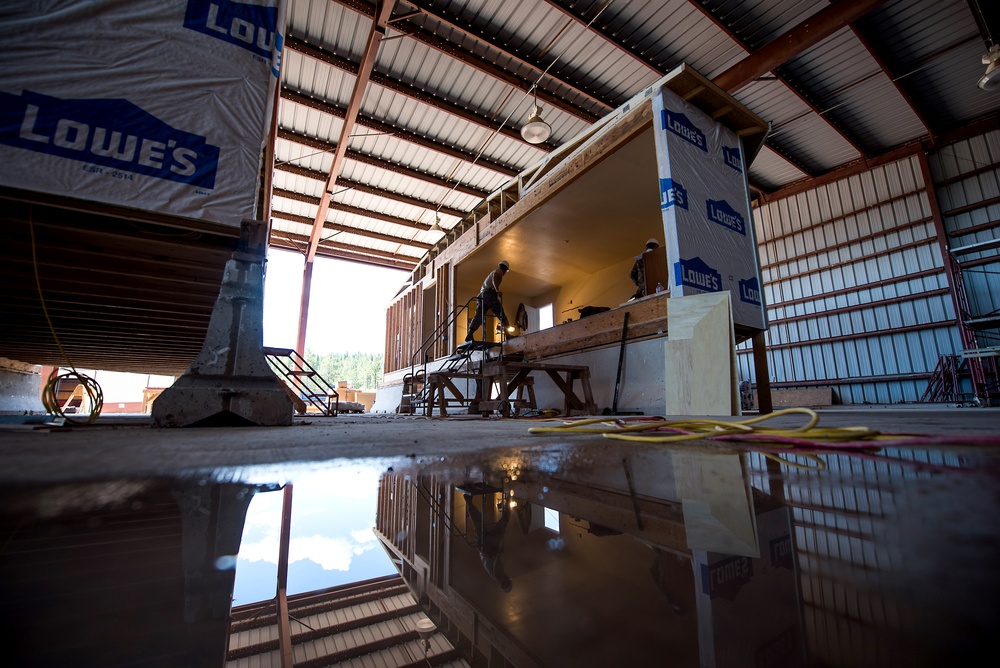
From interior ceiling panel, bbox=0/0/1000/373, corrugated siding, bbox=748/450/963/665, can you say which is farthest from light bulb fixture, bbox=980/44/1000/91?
corrugated siding, bbox=748/450/963/665

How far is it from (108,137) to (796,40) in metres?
10.7

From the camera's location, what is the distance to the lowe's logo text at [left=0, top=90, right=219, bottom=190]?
2789 millimetres

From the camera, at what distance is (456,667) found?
0.44 meters

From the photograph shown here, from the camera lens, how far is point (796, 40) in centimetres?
805

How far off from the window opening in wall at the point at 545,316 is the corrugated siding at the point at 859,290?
5.98 metres

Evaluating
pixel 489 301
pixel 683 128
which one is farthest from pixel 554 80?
pixel 489 301

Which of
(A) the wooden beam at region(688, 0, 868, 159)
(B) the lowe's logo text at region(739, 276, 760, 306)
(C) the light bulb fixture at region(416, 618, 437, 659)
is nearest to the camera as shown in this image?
(C) the light bulb fixture at region(416, 618, 437, 659)

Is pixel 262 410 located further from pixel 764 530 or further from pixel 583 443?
pixel 764 530

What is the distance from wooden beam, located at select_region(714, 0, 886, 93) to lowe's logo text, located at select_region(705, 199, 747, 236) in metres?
4.05

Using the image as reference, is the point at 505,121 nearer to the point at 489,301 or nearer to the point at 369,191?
the point at 369,191

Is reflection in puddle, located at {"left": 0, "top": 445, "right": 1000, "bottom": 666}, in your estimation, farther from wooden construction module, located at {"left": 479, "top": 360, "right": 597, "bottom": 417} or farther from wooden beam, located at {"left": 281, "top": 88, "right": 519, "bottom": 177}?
wooden beam, located at {"left": 281, "top": 88, "right": 519, "bottom": 177}

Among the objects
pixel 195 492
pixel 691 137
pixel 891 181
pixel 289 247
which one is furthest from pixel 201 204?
pixel 891 181

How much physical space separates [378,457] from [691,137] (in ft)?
22.2

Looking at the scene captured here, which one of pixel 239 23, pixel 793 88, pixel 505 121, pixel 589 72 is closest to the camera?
pixel 239 23
